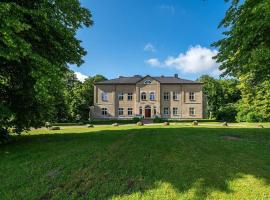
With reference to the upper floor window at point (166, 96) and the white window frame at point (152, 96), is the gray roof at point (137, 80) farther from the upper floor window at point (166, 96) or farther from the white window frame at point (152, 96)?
the white window frame at point (152, 96)

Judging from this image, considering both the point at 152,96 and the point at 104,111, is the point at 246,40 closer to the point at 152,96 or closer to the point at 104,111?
the point at 152,96

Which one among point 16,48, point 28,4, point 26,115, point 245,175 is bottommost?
point 245,175

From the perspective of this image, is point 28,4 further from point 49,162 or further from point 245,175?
point 245,175

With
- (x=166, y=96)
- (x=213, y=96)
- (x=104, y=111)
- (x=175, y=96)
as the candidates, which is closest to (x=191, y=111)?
(x=175, y=96)

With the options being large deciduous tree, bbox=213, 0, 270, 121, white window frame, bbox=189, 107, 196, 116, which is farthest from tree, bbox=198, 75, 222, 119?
large deciduous tree, bbox=213, 0, 270, 121

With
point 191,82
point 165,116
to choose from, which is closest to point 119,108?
point 165,116

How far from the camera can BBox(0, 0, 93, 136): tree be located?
29.1 ft

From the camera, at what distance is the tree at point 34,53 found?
8.88m

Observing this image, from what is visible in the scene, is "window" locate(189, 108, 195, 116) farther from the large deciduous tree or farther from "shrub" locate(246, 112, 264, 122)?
the large deciduous tree

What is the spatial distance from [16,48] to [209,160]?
7.72 m

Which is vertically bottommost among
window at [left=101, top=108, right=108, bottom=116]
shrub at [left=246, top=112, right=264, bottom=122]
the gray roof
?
shrub at [left=246, top=112, right=264, bottom=122]

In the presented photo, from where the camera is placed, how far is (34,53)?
9508mm

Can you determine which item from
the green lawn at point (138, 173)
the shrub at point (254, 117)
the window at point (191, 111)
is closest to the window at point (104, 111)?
the window at point (191, 111)

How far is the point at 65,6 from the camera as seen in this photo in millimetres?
11555
